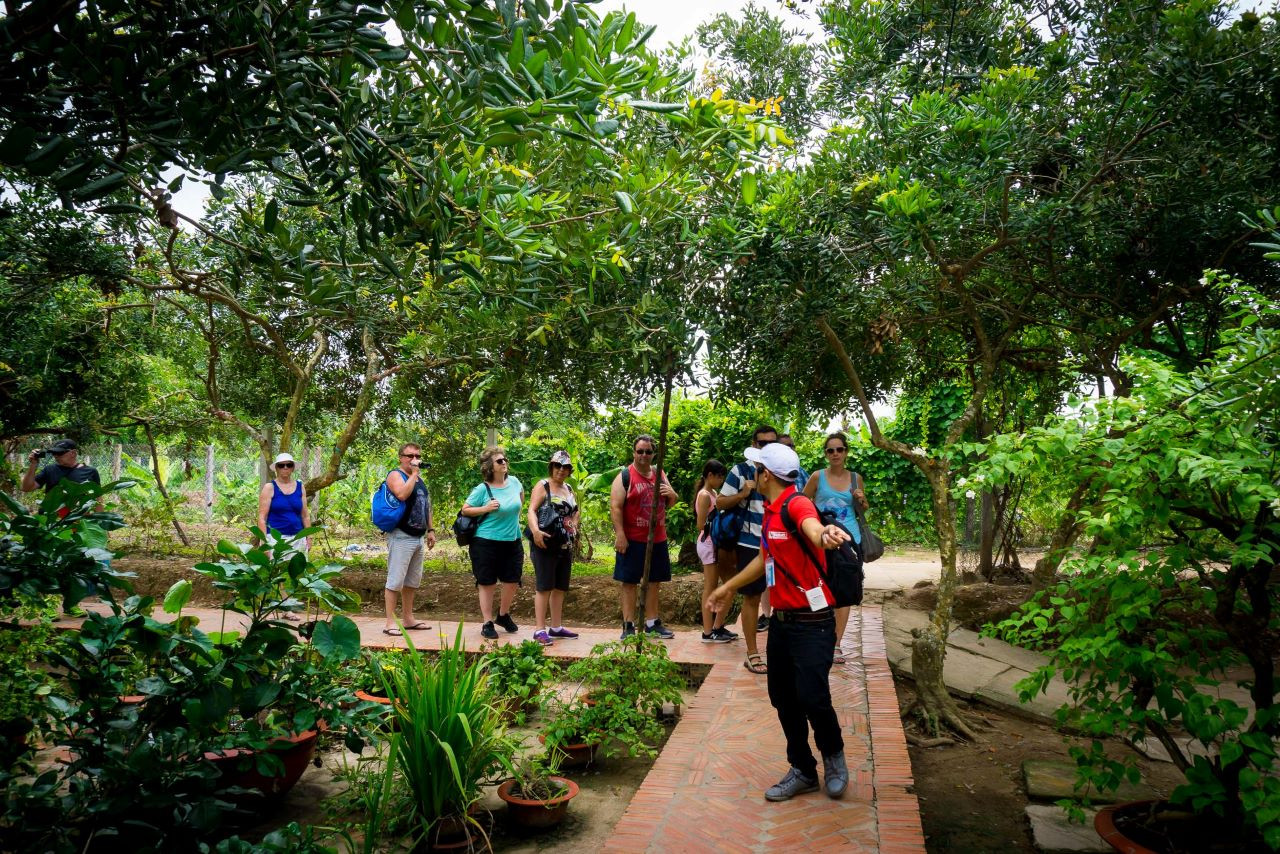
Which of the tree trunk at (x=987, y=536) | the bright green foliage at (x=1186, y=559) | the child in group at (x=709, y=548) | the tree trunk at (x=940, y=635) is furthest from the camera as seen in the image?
the tree trunk at (x=987, y=536)

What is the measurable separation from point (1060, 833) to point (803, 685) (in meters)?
1.89

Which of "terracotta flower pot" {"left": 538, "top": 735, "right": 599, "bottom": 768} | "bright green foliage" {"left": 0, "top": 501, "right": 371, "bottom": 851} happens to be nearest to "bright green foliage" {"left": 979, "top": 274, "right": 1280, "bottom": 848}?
"terracotta flower pot" {"left": 538, "top": 735, "right": 599, "bottom": 768}

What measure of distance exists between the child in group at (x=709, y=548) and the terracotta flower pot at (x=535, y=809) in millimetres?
2941

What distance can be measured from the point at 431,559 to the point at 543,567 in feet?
23.8

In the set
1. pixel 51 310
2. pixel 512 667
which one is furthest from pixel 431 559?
pixel 512 667

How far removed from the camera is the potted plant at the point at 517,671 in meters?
4.96

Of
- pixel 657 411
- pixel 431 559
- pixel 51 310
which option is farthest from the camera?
pixel 431 559

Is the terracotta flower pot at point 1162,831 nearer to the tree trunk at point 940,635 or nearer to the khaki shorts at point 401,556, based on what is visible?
the tree trunk at point 940,635

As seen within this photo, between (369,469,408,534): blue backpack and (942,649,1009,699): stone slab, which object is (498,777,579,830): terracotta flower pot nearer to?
(369,469,408,534): blue backpack

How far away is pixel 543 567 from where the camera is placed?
7484mm

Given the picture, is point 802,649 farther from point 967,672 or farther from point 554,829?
point 967,672

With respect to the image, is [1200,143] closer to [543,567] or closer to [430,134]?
[430,134]

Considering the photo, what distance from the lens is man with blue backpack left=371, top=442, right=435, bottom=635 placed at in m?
7.50

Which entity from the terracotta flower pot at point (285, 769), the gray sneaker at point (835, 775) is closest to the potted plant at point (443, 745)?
the terracotta flower pot at point (285, 769)
